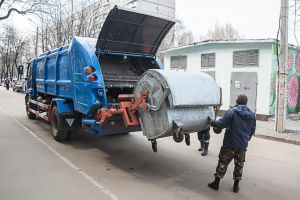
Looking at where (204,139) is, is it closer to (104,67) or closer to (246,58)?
(104,67)

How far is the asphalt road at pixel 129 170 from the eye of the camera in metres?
4.90

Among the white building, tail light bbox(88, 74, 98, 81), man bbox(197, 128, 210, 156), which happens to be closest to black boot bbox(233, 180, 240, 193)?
man bbox(197, 128, 210, 156)

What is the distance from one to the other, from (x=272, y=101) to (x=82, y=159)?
9.30 meters

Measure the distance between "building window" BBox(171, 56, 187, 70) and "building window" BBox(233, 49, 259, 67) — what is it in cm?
330

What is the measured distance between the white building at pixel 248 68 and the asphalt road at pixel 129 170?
458 centimetres

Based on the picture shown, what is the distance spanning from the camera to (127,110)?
5773 millimetres

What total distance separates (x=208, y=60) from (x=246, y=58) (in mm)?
2177

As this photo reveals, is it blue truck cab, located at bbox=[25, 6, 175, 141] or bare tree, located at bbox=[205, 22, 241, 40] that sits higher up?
bare tree, located at bbox=[205, 22, 241, 40]

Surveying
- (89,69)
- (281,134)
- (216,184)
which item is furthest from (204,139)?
(281,134)

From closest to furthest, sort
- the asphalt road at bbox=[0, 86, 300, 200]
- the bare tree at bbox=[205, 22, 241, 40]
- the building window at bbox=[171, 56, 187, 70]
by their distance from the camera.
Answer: the asphalt road at bbox=[0, 86, 300, 200] → the building window at bbox=[171, 56, 187, 70] → the bare tree at bbox=[205, 22, 241, 40]

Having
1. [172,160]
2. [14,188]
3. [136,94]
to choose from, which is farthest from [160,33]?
[14,188]

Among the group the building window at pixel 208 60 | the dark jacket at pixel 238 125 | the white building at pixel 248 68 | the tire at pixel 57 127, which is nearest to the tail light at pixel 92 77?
the tire at pixel 57 127

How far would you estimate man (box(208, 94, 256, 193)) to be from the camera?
4.91 meters

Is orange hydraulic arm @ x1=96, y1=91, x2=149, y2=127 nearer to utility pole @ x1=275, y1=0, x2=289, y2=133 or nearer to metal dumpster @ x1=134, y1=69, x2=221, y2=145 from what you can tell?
metal dumpster @ x1=134, y1=69, x2=221, y2=145
